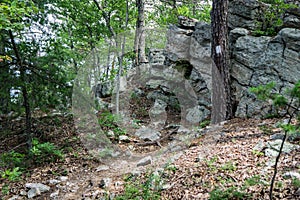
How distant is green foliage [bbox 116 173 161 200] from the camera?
3.22 metres

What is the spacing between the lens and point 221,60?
570 cm

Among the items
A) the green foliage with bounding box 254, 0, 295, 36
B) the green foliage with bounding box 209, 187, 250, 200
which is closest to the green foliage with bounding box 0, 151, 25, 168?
the green foliage with bounding box 209, 187, 250, 200

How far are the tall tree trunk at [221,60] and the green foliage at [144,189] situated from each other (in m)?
2.84

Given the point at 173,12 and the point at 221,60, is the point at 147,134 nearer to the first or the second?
the point at 221,60

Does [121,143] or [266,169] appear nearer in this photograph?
[266,169]

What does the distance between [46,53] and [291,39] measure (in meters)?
5.39

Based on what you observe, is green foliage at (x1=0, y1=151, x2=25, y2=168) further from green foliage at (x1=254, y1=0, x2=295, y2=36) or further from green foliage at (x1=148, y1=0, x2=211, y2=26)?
green foliage at (x1=254, y1=0, x2=295, y2=36)

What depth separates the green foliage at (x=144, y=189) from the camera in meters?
3.22

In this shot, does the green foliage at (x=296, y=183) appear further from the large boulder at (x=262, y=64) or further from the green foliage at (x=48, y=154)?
the green foliage at (x=48, y=154)

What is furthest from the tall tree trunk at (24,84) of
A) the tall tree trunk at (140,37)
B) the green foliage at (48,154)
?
the tall tree trunk at (140,37)

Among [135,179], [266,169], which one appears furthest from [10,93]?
[266,169]

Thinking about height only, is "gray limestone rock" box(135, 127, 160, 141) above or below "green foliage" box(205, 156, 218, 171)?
below

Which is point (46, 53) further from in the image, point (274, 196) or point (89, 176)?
point (274, 196)

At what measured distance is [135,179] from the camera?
12.6 feet
